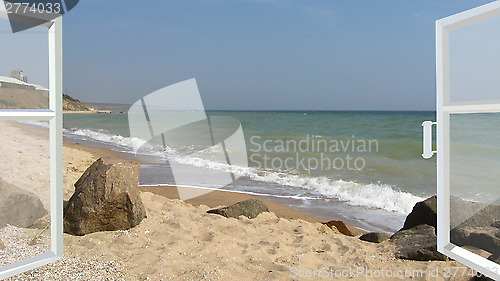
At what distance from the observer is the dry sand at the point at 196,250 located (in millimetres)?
2592

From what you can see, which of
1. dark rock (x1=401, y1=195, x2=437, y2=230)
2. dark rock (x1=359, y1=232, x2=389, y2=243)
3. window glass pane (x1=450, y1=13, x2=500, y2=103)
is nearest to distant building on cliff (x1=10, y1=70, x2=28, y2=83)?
window glass pane (x1=450, y1=13, x2=500, y2=103)

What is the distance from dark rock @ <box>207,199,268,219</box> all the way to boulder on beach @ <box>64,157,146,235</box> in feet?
3.99

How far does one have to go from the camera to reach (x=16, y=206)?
8.11 feet

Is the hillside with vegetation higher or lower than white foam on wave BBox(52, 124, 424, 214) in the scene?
higher

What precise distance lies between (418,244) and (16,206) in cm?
329

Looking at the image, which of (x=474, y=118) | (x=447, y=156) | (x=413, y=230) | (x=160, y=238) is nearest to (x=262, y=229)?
(x=160, y=238)

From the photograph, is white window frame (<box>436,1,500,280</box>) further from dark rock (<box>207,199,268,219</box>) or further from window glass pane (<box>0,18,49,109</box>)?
window glass pane (<box>0,18,49,109</box>)

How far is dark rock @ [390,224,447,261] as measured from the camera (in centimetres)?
314

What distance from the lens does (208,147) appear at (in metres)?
14.5

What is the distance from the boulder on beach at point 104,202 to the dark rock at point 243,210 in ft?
3.99

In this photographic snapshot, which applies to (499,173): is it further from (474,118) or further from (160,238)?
(160,238)

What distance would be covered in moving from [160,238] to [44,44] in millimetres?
2048

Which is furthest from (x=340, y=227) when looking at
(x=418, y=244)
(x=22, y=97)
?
(x=22, y=97)

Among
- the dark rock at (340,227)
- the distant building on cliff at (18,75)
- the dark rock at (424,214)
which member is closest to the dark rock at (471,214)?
the dark rock at (424,214)
